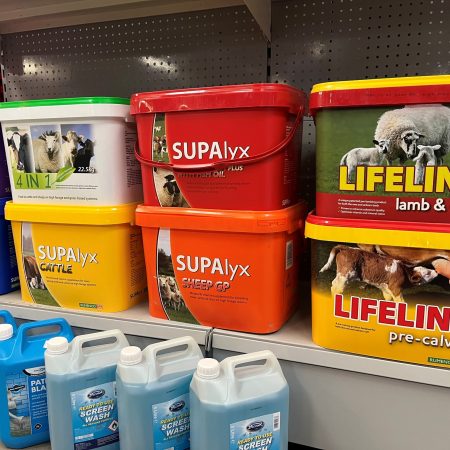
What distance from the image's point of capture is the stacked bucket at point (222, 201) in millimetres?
918

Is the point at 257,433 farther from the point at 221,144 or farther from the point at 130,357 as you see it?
the point at 221,144

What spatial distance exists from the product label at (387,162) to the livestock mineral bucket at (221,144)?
0.35 feet

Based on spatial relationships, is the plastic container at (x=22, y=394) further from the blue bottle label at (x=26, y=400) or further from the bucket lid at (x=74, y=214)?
the bucket lid at (x=74, y=214)

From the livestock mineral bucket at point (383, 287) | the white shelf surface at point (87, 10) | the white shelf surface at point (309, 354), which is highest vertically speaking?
the white shelf surface at point (87, 10)

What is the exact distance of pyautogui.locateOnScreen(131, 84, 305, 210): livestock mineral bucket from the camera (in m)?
0.91

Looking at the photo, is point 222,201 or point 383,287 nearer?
point 383,287

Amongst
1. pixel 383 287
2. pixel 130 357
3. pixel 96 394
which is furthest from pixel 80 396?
pixel 383 287

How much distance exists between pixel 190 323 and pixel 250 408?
0.31m

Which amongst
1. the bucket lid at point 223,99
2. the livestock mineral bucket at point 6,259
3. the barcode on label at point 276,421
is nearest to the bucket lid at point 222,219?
the bucket lid at point 223,99

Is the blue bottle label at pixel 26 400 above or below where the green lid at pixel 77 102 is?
below

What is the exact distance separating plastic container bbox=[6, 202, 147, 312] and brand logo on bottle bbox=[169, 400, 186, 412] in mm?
348

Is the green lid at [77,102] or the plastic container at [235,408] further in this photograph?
the green lid at [77,102]

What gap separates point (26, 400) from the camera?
97 centimetres

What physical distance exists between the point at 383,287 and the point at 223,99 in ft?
1.62
